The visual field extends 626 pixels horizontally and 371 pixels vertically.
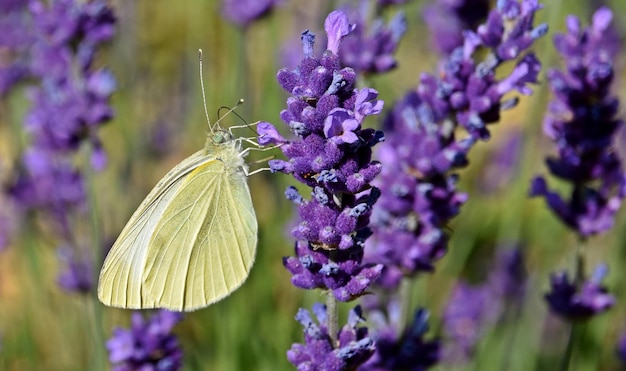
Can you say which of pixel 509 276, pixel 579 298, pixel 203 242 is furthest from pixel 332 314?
pixel 509 276

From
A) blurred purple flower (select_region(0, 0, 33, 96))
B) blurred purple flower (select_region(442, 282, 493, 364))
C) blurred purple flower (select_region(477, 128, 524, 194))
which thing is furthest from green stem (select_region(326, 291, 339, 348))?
blurred purple flower (select_region(477, 128, 524, 194))

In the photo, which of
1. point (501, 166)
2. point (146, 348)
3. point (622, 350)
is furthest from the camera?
point (501, 166)

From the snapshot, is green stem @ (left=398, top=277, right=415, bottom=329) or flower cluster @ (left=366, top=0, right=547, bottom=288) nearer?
flower cluster @ (left=366, top=0, right=547, bottom=288)

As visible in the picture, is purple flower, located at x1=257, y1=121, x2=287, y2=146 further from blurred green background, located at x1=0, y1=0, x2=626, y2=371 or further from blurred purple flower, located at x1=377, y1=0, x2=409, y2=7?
blurred purple flower, located at x1=377, y1=0, x2=409, y2=7

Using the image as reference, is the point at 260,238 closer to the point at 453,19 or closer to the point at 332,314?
the point at 453,19

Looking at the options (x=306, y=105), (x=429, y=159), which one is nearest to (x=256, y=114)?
(x=429, y=159)

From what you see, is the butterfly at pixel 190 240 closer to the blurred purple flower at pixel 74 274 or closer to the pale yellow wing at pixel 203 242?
the pale yellow wing at pixel 203 242
